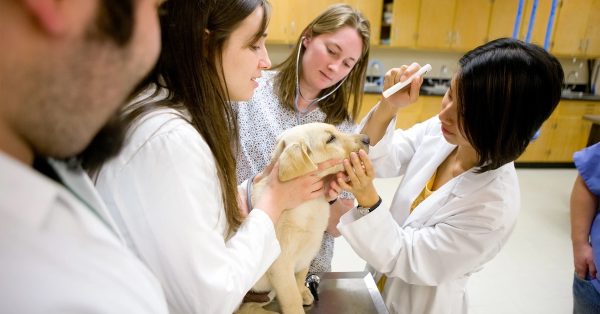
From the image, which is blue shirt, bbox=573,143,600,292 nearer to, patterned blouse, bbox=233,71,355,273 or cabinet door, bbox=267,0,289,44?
patterned blouse, bbox=233,71,355,273

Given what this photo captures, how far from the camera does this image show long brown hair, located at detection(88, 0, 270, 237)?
0.88 metres

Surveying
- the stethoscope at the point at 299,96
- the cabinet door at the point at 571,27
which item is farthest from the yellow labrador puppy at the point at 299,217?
the cabinet door at the point at 571,27

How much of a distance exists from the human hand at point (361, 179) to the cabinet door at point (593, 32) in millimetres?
6431

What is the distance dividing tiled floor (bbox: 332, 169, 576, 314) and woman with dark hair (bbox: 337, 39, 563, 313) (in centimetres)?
185

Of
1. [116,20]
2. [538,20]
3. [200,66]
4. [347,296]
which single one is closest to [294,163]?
[200,66]

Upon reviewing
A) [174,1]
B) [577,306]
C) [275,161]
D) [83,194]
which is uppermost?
[174,1]

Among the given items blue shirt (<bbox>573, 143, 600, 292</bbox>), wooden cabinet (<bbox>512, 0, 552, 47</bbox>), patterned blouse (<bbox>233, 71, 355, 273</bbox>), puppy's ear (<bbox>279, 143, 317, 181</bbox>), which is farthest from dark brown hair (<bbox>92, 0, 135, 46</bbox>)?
wooden cabinet (<bbox>512, 0, 552, 47</bbox>)

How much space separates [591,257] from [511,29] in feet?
16.1

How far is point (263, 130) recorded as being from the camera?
5.45 feet

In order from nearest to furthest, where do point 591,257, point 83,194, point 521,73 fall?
point 83,194 → point 521,73 → point 591,257

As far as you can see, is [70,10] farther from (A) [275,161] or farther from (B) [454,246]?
(B) [454,246]

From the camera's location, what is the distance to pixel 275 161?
4.31 feet

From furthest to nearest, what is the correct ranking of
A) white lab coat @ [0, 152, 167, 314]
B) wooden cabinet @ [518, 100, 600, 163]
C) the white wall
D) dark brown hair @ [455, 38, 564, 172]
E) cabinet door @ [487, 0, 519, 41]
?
the white wall
wooden cabinet @ [518, 100, 600, 163]
cabinet door @ [487, 0, 519, 41]
dark brown hair @ [455, 38, 564, 172]
white lab coat @ [0, 152, 167, 314]

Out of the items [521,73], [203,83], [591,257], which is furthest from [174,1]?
[591,257]
